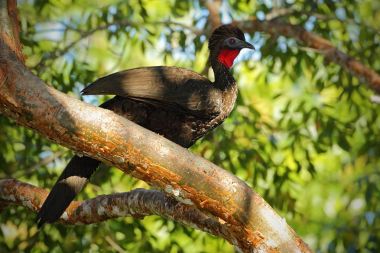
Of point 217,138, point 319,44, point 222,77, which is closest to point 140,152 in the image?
point 222,77

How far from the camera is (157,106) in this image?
12.3 ft

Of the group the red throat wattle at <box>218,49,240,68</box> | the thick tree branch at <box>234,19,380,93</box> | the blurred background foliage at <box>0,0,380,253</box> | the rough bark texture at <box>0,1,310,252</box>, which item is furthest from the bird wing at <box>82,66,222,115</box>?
the thick tree branch at <box>234,19,380,93</box>

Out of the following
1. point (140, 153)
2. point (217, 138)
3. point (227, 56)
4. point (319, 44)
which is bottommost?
point (217, 138)

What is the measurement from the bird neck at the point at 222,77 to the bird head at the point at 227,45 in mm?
86

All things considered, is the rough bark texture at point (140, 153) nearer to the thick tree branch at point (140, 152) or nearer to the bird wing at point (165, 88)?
the thick tree branch at point (140, 152)

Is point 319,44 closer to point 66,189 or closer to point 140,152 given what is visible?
point 66,189

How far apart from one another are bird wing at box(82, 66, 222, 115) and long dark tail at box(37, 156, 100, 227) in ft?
1.74

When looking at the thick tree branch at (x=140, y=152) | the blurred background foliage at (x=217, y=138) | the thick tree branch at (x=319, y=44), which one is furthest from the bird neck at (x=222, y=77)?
the thick tree branch at (x=319, y=44)

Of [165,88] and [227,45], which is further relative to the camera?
[227,45]

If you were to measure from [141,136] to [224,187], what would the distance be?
0.41 m

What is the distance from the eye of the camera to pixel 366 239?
17.6 feet

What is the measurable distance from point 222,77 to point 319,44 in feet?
5.97

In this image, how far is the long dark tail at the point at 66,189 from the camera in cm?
350

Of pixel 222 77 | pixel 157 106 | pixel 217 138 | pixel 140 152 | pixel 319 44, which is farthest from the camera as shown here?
pixel 319 44
